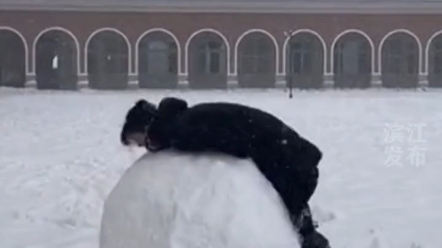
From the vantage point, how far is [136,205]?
293 cm

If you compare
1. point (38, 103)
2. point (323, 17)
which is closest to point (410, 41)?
point (323, 17)

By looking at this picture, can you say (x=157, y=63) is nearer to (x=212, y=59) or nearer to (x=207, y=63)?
(x=207, y=63)

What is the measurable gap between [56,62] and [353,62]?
515 inches

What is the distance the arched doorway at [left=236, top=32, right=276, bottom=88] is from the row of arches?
0.14ft

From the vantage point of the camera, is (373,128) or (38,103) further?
(38,103)

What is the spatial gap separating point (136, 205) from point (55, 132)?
14133 millimetres

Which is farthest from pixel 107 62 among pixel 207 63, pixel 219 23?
pixel 219 23

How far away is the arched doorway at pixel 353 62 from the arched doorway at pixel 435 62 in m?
2.63

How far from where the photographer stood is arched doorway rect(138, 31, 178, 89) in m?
38.1

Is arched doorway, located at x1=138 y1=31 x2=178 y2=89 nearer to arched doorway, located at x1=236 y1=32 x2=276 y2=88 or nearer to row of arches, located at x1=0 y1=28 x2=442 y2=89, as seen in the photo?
row of arches, located at x1=0 y1=28 x2=442 y2=89

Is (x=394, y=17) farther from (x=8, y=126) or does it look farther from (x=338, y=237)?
(x=338, y=237)

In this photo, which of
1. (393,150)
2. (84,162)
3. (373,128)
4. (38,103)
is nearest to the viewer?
(84,162)

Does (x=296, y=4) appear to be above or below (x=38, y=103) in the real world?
above

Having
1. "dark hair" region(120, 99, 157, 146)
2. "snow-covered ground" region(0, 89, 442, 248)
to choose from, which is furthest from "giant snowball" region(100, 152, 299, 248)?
"snow-covered ground" region(0, 89, 442, 248)
